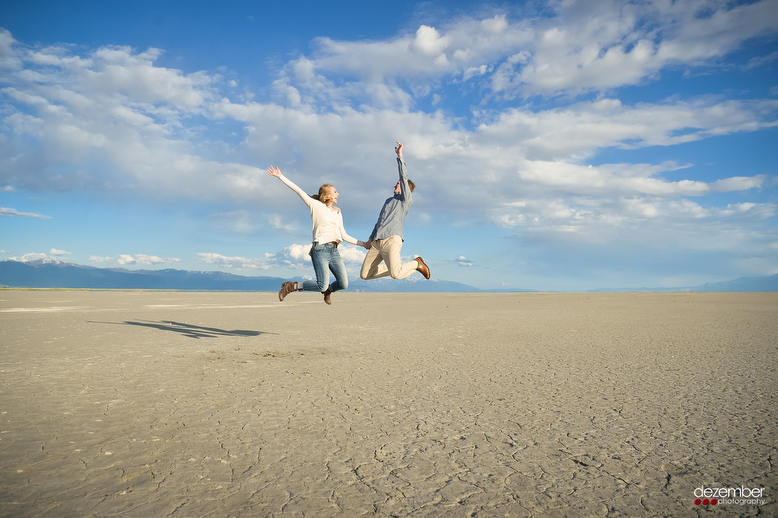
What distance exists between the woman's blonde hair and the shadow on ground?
337 cm

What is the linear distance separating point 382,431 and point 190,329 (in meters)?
7.93

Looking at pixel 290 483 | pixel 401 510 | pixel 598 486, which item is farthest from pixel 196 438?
pixel 598 486

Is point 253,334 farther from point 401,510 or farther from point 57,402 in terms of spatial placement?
point 401,510

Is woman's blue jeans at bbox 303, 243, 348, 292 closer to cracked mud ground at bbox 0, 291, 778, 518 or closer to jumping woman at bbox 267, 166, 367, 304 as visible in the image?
jumping woman at bbox 267, 166, 367, 304

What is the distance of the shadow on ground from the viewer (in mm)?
9250

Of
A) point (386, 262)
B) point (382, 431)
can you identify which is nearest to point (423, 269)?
point (386, 262)

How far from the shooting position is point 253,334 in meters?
9.27

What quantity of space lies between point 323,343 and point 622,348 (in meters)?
4.75

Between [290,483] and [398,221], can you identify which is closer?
[290,483]

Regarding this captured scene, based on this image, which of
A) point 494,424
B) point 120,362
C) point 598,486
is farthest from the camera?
point 120,362

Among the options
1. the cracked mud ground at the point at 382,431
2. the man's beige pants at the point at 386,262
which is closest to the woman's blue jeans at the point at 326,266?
the man's beige pants at the point at 386,262

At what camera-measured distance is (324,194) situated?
7.36 metres

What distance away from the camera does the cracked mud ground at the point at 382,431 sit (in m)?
2.40

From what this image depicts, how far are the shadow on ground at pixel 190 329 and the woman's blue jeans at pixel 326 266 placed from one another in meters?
2.61
